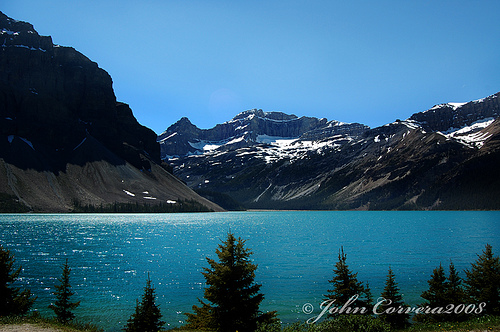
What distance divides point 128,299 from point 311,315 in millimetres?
20722

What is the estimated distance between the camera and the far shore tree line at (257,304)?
73.6 ft

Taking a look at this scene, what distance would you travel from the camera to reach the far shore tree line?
22438 millimetres

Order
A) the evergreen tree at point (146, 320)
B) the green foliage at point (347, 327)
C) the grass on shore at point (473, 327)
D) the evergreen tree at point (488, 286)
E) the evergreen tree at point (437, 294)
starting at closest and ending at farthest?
the green foliage at point (347, 327)
the grass on shore at point (473, 327)
the evergreen tree at point (146, 320)
the evergreen tree at point (488, 286)
the evergreen tree at point (437, 294)

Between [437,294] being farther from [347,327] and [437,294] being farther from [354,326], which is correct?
[347,327]

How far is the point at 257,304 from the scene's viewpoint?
23547 millimetres

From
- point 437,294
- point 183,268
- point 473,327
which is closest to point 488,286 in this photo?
point 437,294

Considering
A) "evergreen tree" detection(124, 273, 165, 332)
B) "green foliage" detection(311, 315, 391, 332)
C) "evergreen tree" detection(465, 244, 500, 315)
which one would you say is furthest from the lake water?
"green foliage" detection(311, 315, 391, 332)

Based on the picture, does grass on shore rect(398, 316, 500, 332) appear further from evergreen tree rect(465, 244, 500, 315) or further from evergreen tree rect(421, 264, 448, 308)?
evergreen tree rect(421, 264, 448, 308)

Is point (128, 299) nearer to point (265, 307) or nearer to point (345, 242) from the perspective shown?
point (265, 307)

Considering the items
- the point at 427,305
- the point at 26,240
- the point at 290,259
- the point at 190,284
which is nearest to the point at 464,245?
the point at 290,259

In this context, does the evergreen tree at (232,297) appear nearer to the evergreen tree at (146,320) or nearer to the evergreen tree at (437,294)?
the evergreen tree at (146,320)

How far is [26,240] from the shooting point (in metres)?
87.6

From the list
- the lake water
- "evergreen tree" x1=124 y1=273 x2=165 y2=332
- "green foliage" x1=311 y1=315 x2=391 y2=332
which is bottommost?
the lake water

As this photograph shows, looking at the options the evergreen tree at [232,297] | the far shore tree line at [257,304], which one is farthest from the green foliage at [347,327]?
the evergreen tree at [232,297]
